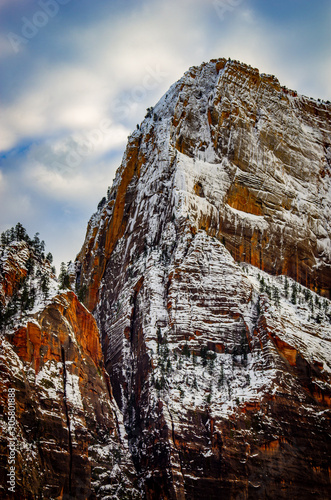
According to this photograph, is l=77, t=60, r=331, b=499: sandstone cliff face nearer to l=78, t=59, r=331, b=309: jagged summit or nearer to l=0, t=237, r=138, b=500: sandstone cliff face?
l=78, t=59, r=331, b=309: jagged summit

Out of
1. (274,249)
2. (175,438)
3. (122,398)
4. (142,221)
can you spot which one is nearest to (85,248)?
(142,221)

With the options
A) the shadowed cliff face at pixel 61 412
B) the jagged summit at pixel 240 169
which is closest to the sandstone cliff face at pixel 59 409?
the shadowed cliff face at pixel 61 412

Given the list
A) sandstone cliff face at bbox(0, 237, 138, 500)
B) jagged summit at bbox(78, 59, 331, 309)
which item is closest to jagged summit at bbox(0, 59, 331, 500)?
sandstone cliff face at bbox(0, 237, 138, 500)

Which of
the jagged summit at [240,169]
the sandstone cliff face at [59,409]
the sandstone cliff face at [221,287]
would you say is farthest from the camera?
the jagged summit at [240,169]

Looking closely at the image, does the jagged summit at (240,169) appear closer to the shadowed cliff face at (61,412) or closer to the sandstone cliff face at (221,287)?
the sandstone cliff face at (221,287)

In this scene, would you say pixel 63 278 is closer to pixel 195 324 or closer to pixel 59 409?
pixel 195 324

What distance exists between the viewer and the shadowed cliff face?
84750 millimetres

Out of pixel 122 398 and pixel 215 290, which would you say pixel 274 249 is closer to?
pixel 215 290

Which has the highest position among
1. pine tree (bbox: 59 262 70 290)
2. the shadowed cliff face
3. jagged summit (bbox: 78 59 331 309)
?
jagged summit (bbox: 78 59 331 309)

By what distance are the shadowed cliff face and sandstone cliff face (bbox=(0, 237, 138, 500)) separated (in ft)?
0.28

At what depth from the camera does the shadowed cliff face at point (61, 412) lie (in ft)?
278

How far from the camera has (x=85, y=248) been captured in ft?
522

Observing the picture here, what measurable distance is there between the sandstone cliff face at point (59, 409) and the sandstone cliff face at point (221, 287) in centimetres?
499

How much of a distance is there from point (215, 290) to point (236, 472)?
2950 cm
